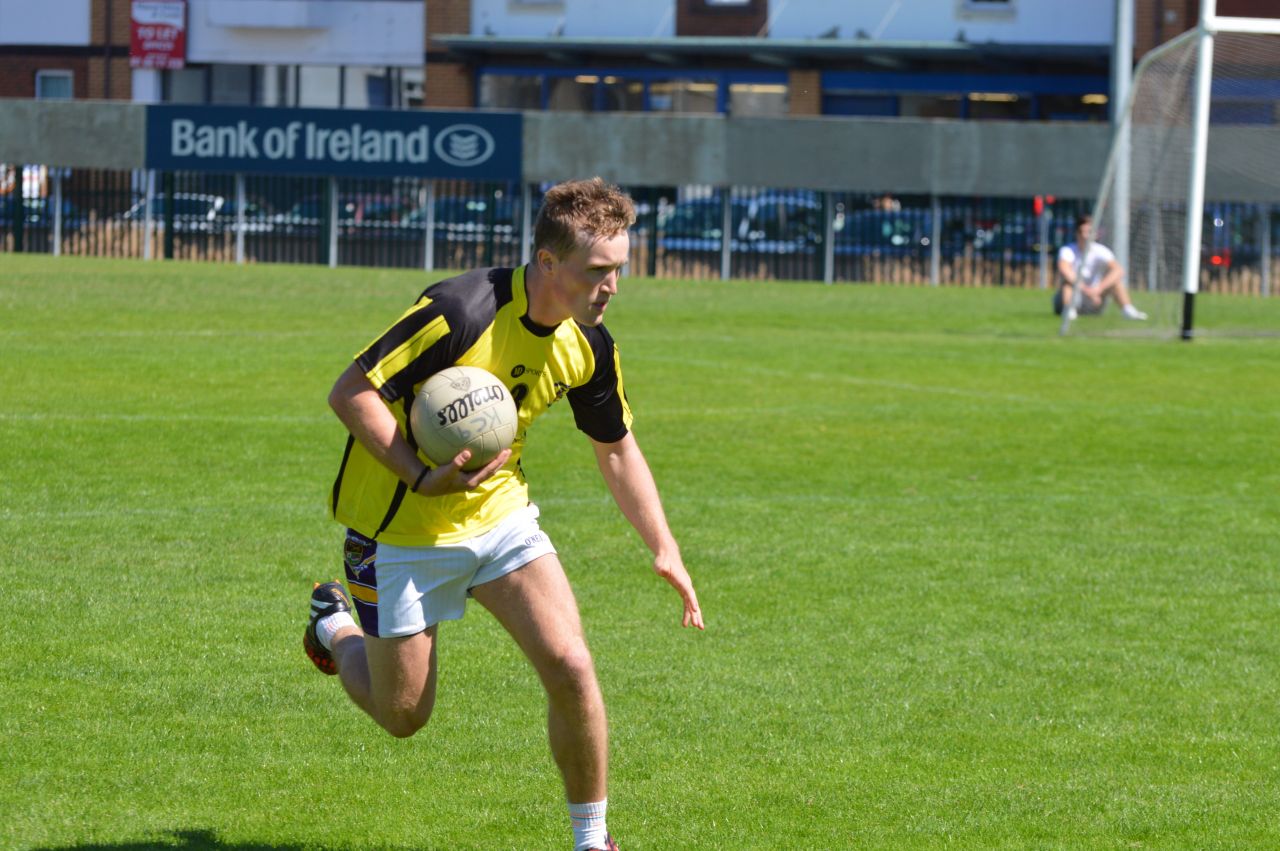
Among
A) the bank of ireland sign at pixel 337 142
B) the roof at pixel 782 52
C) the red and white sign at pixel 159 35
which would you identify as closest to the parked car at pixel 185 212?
the bank of ireland sign at pixel 337 142

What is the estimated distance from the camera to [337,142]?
121 ft

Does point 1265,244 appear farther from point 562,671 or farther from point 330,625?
point 562,671

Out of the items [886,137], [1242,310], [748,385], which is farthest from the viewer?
[886,137]

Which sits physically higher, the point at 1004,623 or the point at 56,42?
the point at 56,42

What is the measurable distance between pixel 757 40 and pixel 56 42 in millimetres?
21430

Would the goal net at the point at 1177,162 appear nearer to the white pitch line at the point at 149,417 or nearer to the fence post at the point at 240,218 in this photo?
the white pitch line at the point at 149,417

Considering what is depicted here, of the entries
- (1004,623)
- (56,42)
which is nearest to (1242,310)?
(1004,623)

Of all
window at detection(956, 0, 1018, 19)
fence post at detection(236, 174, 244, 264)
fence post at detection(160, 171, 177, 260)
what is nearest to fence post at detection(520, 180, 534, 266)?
fence post at detection(236, 174, 244, 264)

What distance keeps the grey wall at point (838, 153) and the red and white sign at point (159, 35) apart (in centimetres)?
2057

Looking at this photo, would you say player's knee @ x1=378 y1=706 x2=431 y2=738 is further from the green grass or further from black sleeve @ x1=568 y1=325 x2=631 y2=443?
black sleeve @ x1=568 y1=325 x2=631 y2=443

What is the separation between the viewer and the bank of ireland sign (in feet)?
120

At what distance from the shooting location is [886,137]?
36.3 meters

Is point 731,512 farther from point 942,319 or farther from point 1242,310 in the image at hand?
point 1242,310

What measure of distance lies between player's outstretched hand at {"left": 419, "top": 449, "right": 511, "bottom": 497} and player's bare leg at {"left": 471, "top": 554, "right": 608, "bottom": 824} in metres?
0.37
